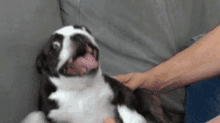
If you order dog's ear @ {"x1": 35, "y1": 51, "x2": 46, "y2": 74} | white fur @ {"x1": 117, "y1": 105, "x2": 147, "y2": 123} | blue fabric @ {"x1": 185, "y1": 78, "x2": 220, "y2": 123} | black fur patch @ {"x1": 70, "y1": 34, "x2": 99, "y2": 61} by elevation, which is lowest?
blue fabric @ {"x1": 185, "y1": 78, "x2": 220, "y2": 123}

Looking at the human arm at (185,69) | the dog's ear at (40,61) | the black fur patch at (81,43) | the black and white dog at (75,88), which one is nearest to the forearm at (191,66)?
the human arm at (185,69)

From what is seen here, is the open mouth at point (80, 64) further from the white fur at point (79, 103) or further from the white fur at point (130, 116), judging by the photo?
the white fur at point (130, 116)

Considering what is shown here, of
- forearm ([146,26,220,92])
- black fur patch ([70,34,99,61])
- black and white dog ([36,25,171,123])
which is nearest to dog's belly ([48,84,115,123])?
black and white dog ([36,25,171,123])

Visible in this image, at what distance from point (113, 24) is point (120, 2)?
91 mm

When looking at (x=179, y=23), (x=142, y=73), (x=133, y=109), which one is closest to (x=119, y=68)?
(x=142, y=73)

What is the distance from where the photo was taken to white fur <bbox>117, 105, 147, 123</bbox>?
1.64 feet

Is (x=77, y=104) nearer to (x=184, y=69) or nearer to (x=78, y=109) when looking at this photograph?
(x=78, y=109)

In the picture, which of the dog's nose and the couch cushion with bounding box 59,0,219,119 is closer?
the dog's nose

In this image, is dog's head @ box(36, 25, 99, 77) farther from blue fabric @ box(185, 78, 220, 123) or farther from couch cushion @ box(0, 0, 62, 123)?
blue fabric @ box(185, 78, 220, 123)

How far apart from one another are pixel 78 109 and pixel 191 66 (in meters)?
0.45

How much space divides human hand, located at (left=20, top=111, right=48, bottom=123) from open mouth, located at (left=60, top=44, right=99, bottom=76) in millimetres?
143

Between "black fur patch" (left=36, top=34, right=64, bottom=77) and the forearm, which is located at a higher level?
"black fur patch" (left=36, top=34, right=64, bottom=77)

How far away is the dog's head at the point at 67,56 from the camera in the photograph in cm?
47

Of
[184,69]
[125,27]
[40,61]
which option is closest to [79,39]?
[40,61]
